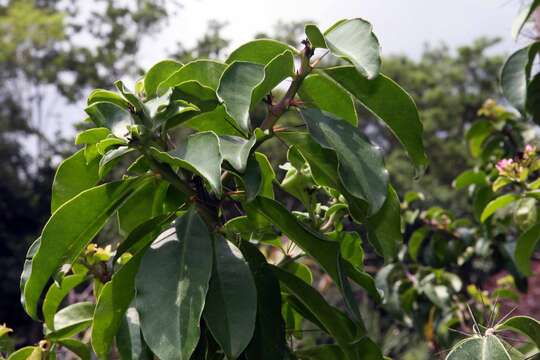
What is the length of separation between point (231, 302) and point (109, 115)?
0.89 feet

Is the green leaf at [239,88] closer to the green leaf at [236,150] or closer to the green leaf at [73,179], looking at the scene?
the green leaf at [236,150]

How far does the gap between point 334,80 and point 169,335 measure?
0.40 m

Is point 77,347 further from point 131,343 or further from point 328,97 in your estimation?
point 328,97

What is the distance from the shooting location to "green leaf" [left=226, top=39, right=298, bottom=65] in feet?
3.25

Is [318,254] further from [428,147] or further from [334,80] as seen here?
[428,147]

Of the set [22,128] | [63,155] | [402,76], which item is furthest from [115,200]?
[402,76]

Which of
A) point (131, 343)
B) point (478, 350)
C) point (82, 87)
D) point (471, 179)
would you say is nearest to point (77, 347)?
point (131, 343)

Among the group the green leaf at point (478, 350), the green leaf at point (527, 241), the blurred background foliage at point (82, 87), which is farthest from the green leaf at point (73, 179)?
the blurred background foliage at point (82, 87)

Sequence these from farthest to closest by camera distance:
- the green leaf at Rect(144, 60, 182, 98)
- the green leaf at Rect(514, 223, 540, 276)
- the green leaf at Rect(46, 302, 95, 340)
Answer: the green leaf at Rect(514, 223, 540, 276)
the green leaf at Rect(46, 302, 95, 340)
the green leaf at Rect(144, 60, 182, 98)

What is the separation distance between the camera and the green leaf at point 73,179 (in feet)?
3.28

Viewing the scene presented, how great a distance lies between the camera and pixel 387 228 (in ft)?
3.29

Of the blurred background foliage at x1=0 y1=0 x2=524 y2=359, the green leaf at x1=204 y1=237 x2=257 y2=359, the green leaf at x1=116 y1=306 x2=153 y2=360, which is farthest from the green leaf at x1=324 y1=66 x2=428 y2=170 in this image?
the blurred background foliage at x1=0 y1=0 x2=524 y2=359

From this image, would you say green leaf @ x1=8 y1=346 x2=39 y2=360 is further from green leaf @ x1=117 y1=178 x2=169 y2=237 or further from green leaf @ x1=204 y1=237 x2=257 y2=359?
green leaf @ x1=204 y1=237 x2=257 y2=359

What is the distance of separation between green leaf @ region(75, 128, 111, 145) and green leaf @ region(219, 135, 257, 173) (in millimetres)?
155
